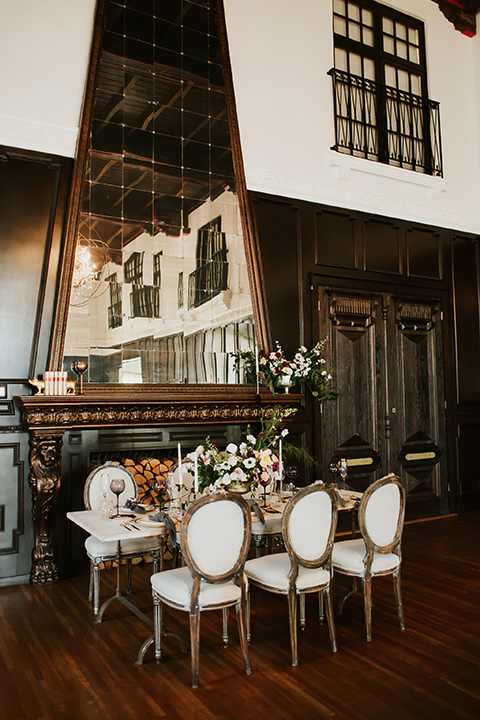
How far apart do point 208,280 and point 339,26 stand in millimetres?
3796

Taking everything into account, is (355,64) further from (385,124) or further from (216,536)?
(216,536)

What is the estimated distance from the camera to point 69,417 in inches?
189

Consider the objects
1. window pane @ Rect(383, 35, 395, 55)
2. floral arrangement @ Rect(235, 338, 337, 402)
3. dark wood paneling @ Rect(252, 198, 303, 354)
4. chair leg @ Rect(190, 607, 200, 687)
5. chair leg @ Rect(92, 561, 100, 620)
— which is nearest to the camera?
chair leg @ Rect(190, 607, 200, 687)

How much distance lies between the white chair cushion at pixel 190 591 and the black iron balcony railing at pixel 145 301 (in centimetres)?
276

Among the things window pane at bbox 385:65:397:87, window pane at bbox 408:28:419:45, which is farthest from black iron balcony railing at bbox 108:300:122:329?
window pane at bbox 408:28:419:45

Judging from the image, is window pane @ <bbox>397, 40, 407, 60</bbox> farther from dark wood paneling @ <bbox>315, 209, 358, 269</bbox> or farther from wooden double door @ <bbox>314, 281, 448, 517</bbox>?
wooden double door @ <bbox>314, 281, 448, 517</bbox>

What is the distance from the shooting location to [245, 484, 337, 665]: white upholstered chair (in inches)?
131

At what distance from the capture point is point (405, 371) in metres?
7.30

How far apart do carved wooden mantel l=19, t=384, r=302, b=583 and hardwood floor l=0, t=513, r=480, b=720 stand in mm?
499

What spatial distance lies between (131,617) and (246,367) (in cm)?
264

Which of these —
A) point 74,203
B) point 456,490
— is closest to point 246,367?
point 74,203

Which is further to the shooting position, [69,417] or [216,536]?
[69,417]

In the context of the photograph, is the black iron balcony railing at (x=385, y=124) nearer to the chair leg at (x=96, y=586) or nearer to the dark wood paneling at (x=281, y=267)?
the dark wood paneling at (x=281, y=267)

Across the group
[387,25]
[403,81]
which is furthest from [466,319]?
[387,25]
